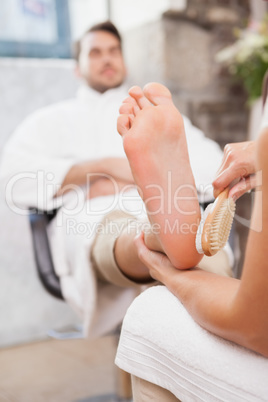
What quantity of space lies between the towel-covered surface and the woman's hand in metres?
0.19

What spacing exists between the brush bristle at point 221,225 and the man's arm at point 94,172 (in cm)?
57

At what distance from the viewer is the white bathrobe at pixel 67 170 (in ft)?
3.72

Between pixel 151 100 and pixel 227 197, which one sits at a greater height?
pixel 151 100

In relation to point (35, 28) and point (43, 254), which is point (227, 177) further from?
point (35, 28)

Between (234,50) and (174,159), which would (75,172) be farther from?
(234,50)

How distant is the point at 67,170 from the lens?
134cm

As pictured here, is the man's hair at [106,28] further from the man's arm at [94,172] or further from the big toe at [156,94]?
the big toe at [156,94]

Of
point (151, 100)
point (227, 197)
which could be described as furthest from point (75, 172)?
point (227, 197)

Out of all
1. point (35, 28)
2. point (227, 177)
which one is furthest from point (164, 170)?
point (35, 28)

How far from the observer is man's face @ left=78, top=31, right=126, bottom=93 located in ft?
5.24

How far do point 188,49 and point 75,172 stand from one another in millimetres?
748

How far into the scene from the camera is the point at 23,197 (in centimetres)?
136

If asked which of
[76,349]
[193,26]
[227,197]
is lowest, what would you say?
[76,349]

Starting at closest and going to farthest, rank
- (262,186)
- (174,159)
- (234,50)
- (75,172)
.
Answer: (262,186), (174,159), (75,172), (234,50)
